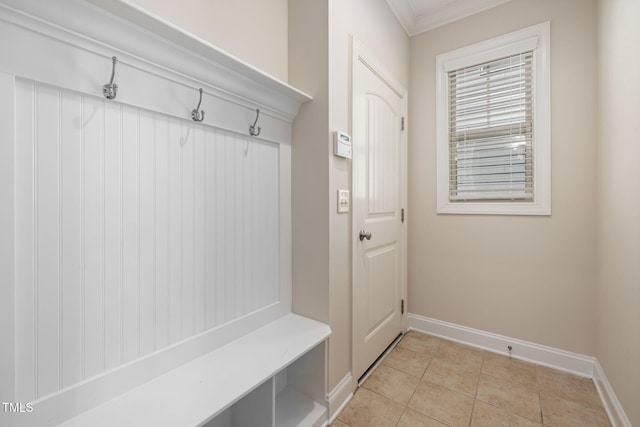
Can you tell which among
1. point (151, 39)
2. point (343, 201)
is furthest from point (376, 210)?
point (151, 39)

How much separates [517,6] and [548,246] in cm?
176

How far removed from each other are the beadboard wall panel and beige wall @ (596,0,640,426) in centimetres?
182

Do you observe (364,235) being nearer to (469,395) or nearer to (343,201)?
(343,201)

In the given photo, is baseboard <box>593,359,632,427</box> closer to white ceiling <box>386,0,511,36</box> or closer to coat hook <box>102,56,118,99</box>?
coat hook <box>102,56,118,99</box>

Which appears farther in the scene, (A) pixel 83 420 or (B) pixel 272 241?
(B) pixel 272 241

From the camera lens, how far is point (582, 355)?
5.85 feet

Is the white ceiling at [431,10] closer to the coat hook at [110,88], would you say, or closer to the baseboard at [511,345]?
the coat hook at [110,88]

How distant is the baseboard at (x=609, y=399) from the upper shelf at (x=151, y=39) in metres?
2.31

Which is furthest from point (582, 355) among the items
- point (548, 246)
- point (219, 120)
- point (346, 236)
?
point (219, 120)

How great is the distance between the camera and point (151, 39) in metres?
0.87

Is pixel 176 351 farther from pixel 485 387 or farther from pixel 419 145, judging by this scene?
pixel 419 145

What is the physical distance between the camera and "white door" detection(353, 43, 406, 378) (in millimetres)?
1654

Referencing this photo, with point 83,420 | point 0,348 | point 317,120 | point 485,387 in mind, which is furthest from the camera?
point 485,387

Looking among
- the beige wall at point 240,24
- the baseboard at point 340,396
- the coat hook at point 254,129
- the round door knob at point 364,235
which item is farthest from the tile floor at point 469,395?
the beige wall at point 240,24
